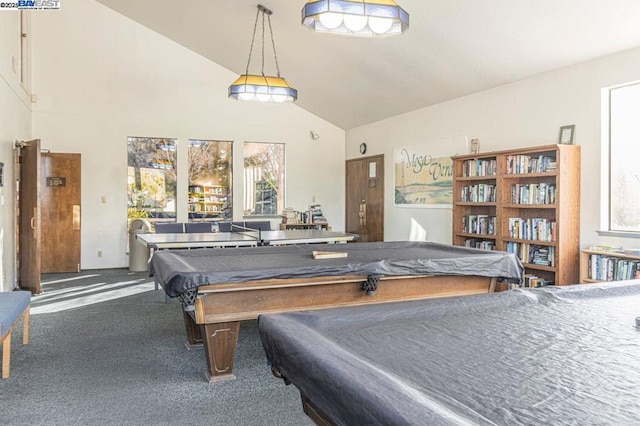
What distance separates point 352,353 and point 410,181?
6461mm

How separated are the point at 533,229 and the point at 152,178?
6.32 metres

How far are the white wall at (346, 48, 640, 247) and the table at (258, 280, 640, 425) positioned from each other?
3042mm

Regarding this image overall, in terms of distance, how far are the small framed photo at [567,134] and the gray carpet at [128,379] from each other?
3732 millimetres

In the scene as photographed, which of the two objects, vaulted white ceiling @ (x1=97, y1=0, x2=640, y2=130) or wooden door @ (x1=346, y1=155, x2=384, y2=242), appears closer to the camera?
vaulted white ceiling @ (x1=97, y1=0, x2=640, y2=130)

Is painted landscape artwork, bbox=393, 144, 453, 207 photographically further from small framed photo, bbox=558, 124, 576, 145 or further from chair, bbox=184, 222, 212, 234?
chair, bbox=184, 222, 212, 234

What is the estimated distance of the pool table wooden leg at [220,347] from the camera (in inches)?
118

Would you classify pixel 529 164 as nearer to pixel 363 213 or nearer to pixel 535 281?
pixel 535 281

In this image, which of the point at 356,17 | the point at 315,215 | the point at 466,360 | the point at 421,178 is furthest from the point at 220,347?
the point at 315,215

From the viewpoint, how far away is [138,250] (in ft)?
26.0

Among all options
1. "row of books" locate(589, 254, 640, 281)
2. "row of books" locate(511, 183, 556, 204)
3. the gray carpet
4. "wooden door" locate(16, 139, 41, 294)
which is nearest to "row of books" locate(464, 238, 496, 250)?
"row of books" locate(511, 183, 556, 204)

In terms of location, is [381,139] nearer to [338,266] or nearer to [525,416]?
[338,266]

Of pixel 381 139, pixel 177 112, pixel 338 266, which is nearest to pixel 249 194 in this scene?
pixel 177 112

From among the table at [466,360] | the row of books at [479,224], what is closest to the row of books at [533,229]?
the row of books at [479,224]

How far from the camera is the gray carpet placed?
263 cm
